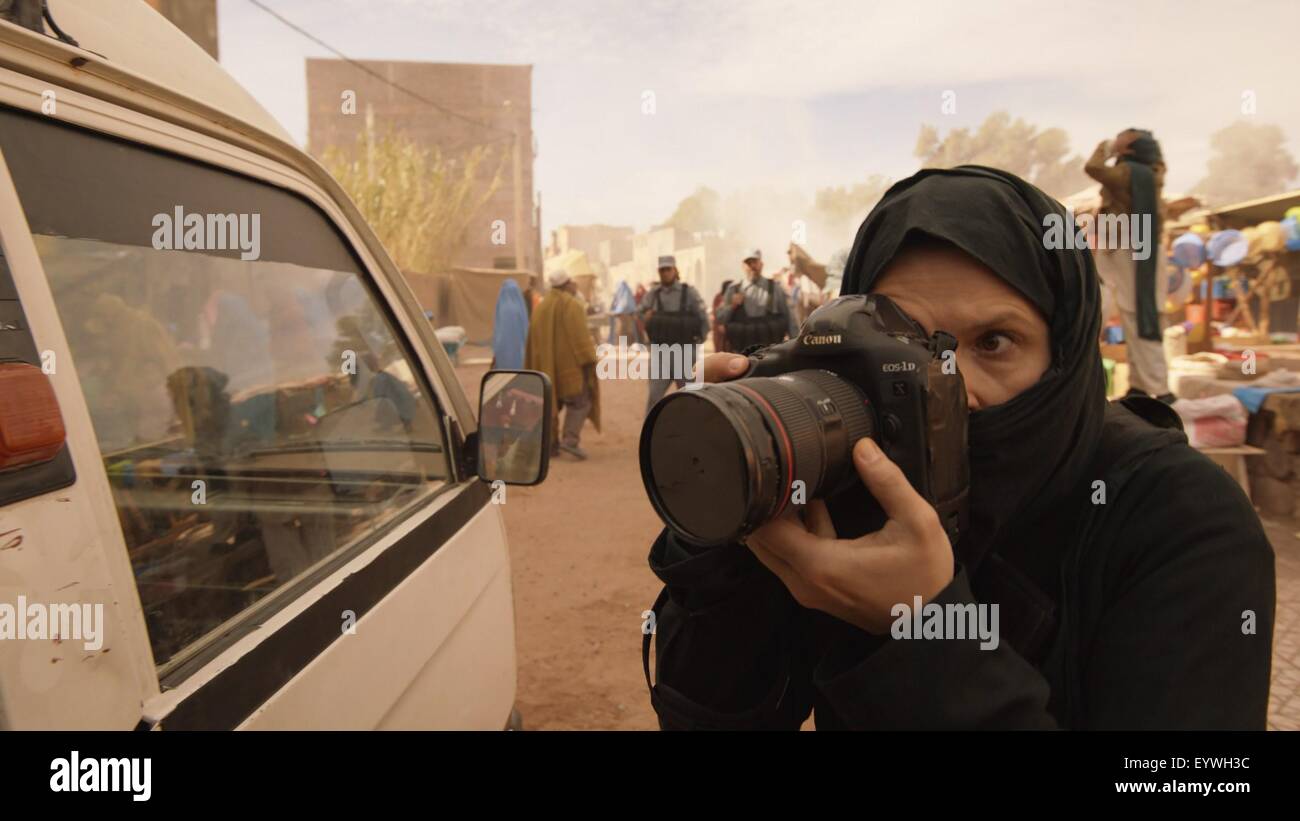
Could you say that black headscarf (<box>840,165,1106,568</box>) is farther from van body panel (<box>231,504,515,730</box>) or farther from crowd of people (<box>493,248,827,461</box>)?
crowd of people (<box>493,248,827,461</box>)

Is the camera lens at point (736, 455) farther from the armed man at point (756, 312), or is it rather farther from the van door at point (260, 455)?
the armed man at point (756, 312)

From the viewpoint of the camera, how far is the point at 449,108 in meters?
33.7

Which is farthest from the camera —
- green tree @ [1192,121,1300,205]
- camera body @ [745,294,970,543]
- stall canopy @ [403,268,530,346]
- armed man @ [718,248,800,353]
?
green tree @ [1192,121,1300,205]

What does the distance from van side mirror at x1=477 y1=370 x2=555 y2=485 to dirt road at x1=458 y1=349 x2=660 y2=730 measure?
67.8 inches

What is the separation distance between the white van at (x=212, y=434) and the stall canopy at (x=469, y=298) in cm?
2062

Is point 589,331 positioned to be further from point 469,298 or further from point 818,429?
point 469,298

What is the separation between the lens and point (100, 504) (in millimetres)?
843

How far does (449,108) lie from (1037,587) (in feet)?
118

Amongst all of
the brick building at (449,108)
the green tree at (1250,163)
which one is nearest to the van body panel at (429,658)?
the brick building at (449,108)

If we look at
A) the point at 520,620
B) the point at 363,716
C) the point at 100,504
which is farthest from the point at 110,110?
the point at 520,620

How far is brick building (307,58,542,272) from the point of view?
33250 mm

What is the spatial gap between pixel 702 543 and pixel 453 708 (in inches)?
34.9

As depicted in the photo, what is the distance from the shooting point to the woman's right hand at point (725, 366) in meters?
1.12
